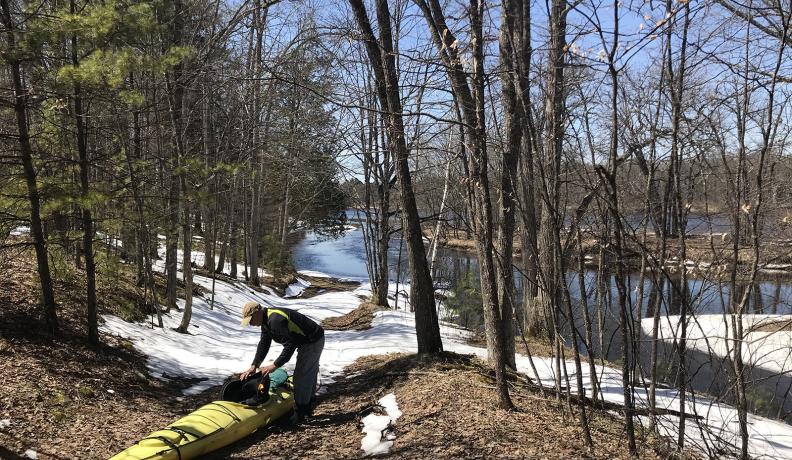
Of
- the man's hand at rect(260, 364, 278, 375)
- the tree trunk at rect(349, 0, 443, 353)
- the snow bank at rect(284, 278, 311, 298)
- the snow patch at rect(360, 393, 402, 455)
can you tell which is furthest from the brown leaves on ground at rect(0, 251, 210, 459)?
the snow bank at rect(284, 278, 311, 298)

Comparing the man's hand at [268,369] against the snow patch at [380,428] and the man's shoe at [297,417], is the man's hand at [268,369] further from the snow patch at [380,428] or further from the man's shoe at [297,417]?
the snow patch at [380,428]

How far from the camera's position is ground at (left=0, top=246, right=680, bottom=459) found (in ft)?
15.6

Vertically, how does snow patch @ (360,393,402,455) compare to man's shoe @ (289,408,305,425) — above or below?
above

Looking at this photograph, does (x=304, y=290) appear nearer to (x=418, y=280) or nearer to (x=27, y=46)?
(x=418, y=280)

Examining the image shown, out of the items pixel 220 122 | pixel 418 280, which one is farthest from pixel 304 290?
pixel 418 280

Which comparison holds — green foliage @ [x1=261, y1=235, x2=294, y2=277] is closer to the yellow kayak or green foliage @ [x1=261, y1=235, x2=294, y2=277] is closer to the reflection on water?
the reflection on water

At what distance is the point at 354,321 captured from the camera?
15.0 m

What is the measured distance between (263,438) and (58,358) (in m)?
3.09

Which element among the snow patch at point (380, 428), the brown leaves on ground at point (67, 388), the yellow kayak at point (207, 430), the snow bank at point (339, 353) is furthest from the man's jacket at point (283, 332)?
the brown leaves on ground at point (67, 388)

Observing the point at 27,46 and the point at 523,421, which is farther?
the point at 27,46

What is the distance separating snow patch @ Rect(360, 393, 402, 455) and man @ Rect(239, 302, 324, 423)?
750mm

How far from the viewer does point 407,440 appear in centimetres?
501

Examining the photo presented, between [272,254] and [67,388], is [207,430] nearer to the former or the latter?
[67,388]

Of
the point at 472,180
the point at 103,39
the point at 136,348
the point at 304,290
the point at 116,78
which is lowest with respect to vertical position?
the point at 304,290
